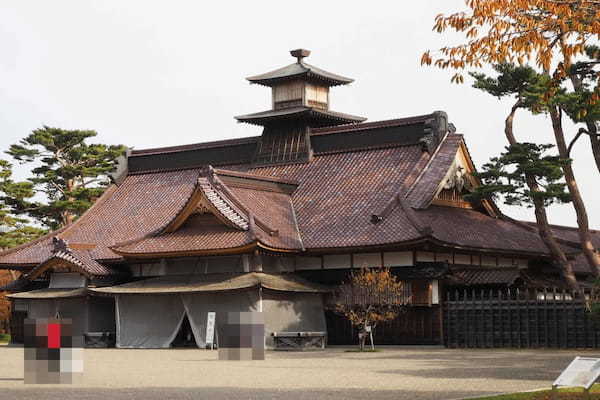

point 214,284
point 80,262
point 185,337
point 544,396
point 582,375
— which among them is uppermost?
point 80,262

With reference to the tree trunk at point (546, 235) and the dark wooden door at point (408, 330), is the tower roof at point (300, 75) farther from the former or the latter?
the dark wooden door at point (408, 330)

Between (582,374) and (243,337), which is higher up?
(243,337)

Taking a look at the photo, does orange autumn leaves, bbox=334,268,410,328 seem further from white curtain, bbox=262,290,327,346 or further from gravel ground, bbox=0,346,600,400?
gravel ground, bbox=0,346,600,400

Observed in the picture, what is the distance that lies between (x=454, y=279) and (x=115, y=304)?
13663 millimetres

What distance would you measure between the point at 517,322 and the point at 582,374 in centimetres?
1803

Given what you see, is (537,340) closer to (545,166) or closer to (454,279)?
(454,279)

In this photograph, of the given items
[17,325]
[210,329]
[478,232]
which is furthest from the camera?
[17,325]

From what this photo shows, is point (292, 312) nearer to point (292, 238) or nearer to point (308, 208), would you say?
point (292, 238)

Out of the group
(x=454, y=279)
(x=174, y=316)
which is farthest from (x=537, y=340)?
(x=174, y=316)

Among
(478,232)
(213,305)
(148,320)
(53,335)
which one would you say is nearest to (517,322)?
(478,232)

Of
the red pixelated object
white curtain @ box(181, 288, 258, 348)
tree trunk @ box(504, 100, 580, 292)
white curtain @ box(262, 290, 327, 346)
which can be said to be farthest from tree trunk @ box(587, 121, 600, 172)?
the red pixelated object

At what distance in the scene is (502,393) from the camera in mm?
16391

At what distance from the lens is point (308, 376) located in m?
20.8

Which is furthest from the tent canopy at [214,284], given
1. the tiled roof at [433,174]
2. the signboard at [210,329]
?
the tiled roof at [433,174]
